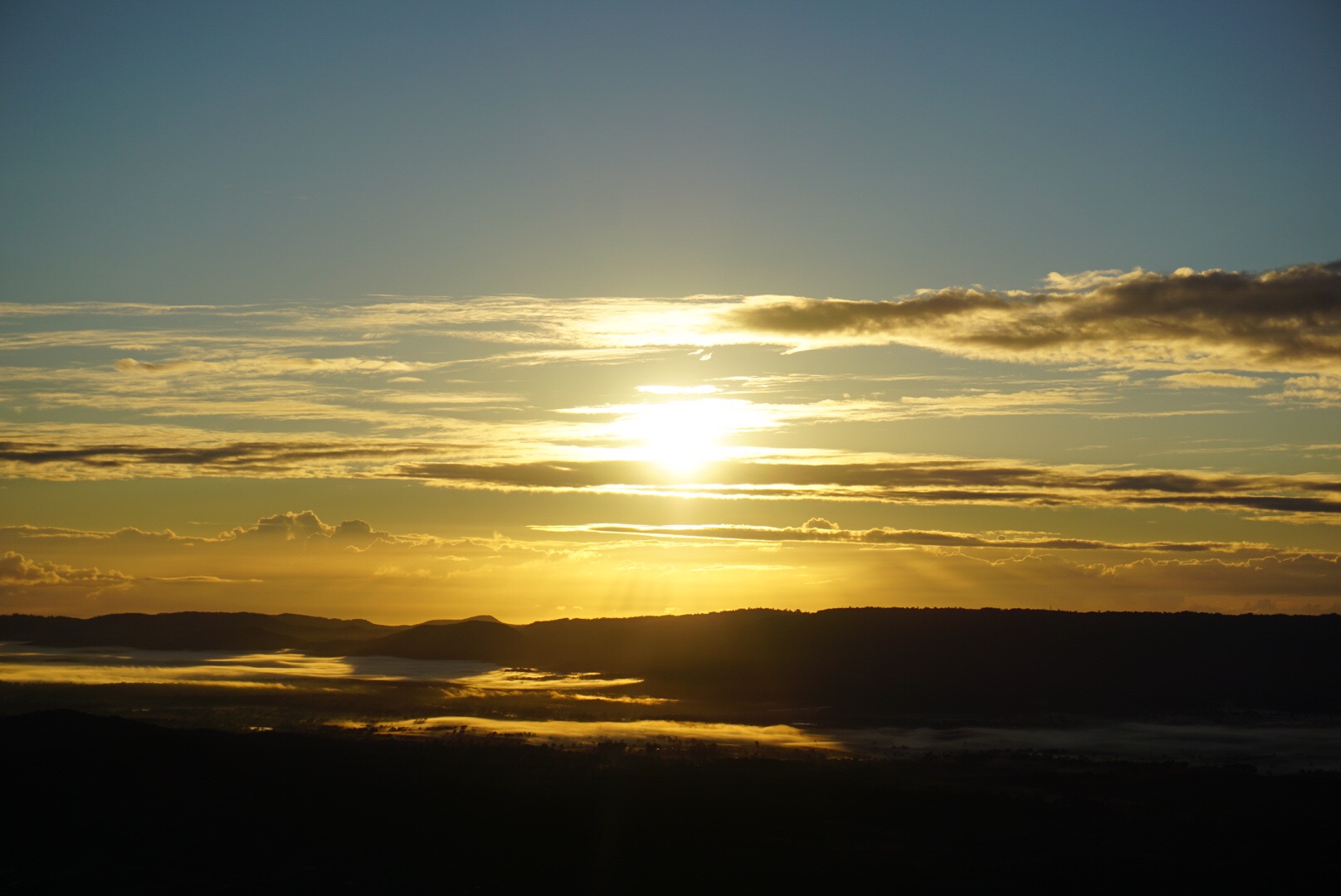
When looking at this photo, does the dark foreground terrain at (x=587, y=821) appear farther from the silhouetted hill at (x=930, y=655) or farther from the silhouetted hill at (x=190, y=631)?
the silhouetted hill at (x=190, y=631)

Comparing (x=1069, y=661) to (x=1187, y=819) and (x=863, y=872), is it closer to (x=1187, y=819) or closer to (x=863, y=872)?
(x=1187, y=819)

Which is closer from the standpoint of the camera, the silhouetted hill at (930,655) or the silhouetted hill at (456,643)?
the silhouetted hill at (930,655)

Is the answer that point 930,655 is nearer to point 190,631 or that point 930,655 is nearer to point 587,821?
point 587,821

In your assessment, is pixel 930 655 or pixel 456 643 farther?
pixel 456 643

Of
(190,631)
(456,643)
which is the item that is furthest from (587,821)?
(190,631)

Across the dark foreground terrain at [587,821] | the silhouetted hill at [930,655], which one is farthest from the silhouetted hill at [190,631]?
the dark foreground terrain at [587,821]

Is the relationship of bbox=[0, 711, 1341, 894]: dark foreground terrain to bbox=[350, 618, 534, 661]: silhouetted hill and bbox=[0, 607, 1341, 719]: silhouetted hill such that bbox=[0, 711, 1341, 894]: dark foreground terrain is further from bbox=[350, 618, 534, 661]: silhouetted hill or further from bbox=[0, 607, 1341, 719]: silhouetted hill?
bbox=[350, 618, 534, 661]: silhouetted hill

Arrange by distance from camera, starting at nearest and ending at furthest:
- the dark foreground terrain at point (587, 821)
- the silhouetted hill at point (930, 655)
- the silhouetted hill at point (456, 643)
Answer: the dark foreground terrain at point (587, 821)
the silhouetted hill at point (930, 655)
the silhouetted hill at point (456, 643)

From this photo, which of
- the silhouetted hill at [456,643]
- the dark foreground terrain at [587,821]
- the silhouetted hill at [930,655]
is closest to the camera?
the dark foreground terrain at [587,821]

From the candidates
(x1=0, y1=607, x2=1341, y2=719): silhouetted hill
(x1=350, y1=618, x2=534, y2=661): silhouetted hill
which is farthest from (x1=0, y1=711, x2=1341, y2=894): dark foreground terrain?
(x1=350, y1=618, x2=534, y2=661): silhouetted hill
